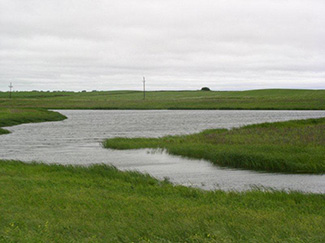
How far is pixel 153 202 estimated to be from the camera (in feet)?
Result: 50.2

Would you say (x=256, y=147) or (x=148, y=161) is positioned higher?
(x=256, y=147)

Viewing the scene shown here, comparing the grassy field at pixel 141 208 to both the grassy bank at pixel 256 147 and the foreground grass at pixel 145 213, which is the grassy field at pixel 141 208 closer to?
the foreground grass at pixel 145 213

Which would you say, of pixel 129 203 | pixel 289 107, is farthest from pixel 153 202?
pixel 289 107

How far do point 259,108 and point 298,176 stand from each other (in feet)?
298

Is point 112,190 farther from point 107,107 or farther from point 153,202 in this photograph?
point 107,107

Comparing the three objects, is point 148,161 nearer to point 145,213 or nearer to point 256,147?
point 256,147

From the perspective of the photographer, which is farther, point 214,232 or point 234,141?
point 234,141

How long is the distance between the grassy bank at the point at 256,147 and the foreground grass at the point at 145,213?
8865 mm

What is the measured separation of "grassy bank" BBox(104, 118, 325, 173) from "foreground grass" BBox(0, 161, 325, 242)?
8.87 meters

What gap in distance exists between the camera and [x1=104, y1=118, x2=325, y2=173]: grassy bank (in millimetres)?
26125

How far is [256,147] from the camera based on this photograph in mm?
30562

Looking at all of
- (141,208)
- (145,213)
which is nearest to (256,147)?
(141,208)

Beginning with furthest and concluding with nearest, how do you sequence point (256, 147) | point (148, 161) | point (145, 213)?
point (256, 147), point (148, 161), point (145, 213)

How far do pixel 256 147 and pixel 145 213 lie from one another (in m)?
18.7
